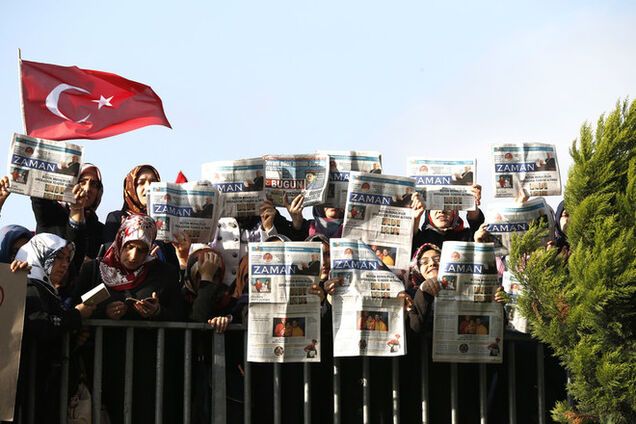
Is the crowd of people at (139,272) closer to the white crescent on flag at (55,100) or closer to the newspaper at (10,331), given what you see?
the newspaper at (10,331)

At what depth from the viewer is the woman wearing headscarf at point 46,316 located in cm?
906

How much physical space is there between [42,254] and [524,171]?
3.88 metres

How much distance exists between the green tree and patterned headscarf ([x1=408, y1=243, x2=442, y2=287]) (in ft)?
3.73

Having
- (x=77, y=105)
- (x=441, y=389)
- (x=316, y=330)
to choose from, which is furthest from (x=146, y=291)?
(x=77, y=105)

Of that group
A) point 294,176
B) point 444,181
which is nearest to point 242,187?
point 294,176

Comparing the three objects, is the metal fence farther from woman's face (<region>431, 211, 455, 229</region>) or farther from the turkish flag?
the turkish flag

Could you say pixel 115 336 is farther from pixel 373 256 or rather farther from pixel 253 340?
pixel 373 256

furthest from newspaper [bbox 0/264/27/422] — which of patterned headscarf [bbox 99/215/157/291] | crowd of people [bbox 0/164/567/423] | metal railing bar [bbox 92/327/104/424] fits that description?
patterned headscarf [bbox 99/215/157/291]

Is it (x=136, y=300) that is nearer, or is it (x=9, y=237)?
(x=136, y=300)

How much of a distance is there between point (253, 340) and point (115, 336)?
969 mm

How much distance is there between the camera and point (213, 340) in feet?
31.9

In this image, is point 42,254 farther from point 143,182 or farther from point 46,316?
point 143,182

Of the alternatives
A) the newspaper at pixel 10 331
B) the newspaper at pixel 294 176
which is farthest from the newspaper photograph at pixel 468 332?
the newspaper at pixel 10 331

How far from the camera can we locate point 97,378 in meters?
9.35
